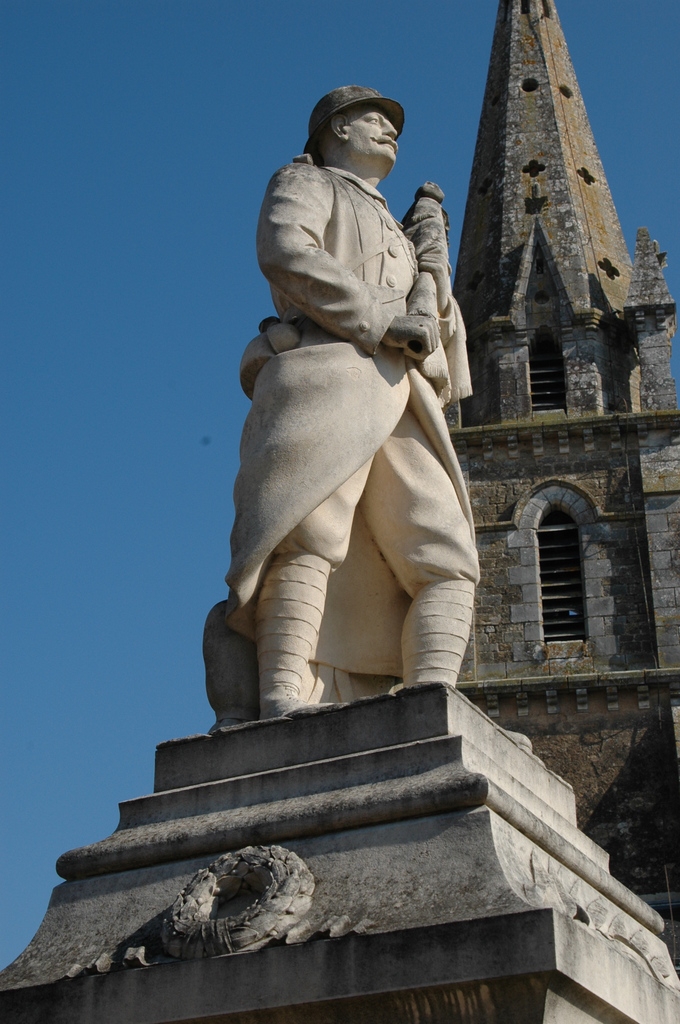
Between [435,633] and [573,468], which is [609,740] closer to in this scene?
[573,468]

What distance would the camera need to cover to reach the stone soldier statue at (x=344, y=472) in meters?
5.27

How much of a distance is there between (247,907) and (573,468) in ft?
99.9

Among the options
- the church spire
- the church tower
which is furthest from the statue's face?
the church spire

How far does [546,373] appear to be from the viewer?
1462 inches

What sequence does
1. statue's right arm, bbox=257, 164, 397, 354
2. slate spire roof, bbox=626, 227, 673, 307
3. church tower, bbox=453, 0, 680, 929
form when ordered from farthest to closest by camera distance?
slate spire roof, bbox=626, 227, 673, 307
church tower, bbox=453, 0, 680, 929
statue's right arm, bbox=257, 164, 397, 354

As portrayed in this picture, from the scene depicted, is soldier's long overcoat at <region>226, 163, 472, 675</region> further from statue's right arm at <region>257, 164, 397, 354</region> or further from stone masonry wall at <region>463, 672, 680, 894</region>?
stone masonry wall at <region>463, 672, 680, 894</region>

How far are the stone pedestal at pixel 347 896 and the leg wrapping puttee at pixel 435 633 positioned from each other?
482 millimetres

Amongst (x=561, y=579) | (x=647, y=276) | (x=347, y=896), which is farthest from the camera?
(x=647, y=276)

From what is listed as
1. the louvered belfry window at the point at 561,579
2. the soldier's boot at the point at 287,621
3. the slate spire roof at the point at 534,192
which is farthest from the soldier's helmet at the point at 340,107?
the slate spire roof at the point at 534,192

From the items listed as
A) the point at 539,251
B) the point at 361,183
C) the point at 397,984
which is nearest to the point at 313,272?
the point at 361,183

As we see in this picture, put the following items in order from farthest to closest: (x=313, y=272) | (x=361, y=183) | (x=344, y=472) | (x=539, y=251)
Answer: (x=539, y=251) → (x=361, y=183) → (x=313, y=272) → (x=344, y=472)

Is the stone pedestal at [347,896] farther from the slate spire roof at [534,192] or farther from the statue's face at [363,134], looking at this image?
the slate spire roof at [534,192]

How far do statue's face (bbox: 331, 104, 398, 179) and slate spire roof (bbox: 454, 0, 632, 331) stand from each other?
3192cm

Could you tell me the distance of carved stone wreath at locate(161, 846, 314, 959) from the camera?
4.30 metres
